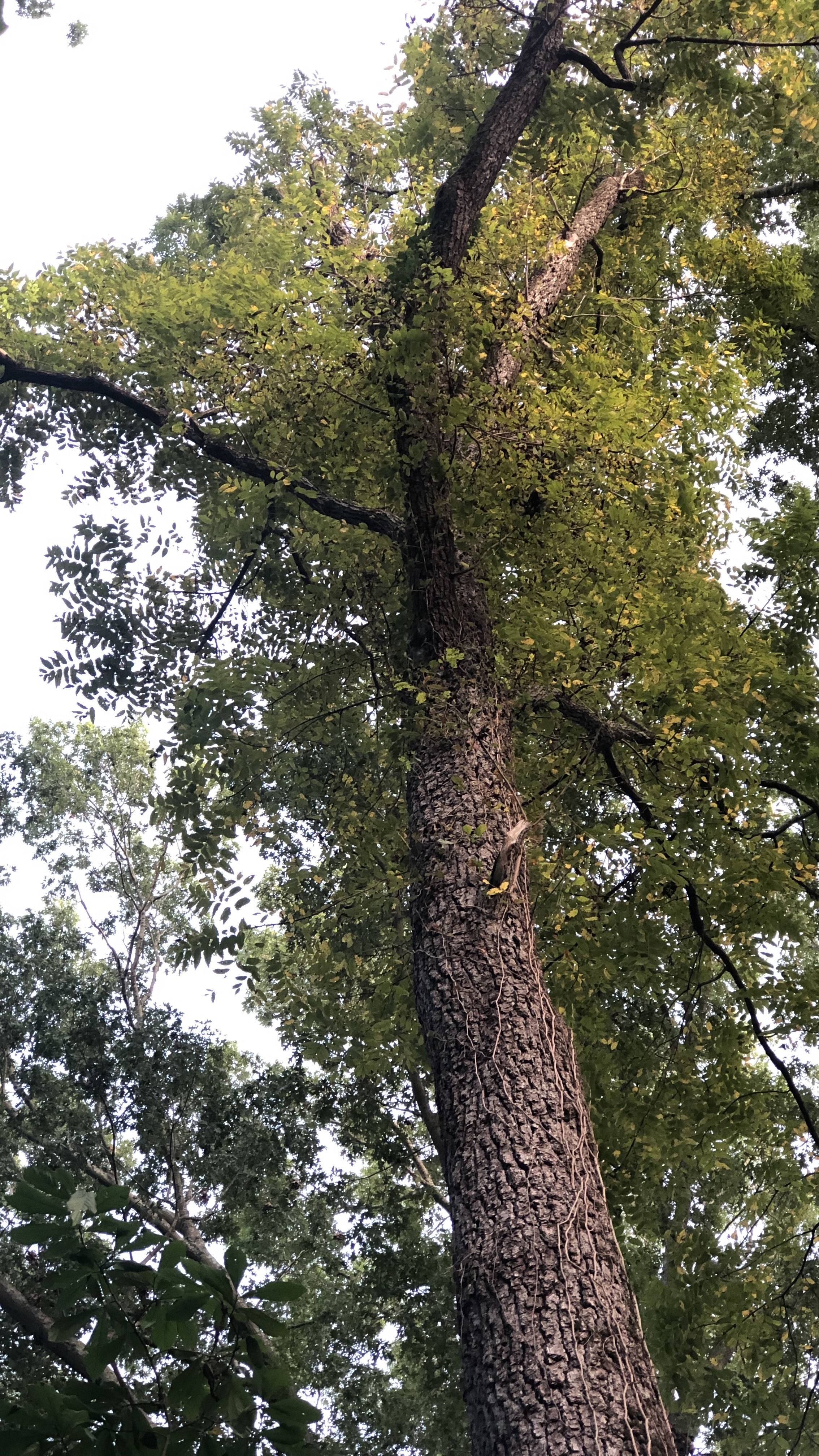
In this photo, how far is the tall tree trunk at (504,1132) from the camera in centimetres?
311

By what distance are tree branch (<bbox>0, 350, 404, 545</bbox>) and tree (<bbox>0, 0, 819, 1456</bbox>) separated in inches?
1.1

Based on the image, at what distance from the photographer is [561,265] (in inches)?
316

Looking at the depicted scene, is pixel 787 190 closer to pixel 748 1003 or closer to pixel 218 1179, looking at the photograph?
pixel 748 1003

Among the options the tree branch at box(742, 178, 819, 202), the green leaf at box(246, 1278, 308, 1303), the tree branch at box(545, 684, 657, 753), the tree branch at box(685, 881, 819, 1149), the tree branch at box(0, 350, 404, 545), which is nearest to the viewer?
the green leaf at box(246, 1278, 308, 1303)

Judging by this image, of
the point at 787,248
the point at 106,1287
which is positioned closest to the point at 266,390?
the point at 106,1287

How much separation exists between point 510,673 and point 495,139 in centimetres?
408

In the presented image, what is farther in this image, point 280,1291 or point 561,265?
point 561,265

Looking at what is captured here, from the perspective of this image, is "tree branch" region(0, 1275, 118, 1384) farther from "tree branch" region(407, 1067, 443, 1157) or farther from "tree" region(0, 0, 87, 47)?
"tree" region(0, 0, 87, 47)

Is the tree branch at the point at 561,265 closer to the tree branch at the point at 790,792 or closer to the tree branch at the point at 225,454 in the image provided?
the tree branch at the point at 225,454

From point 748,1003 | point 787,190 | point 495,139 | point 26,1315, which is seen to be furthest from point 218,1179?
point 787,190

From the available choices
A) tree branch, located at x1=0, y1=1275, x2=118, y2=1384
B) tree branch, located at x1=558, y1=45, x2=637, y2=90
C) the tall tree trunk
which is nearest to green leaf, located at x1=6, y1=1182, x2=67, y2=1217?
the tall tree trunk

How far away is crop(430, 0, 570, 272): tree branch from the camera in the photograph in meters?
6.75

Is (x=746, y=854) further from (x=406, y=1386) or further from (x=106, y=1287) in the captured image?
(x=406, y=1386)

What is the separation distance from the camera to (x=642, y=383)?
642cm
